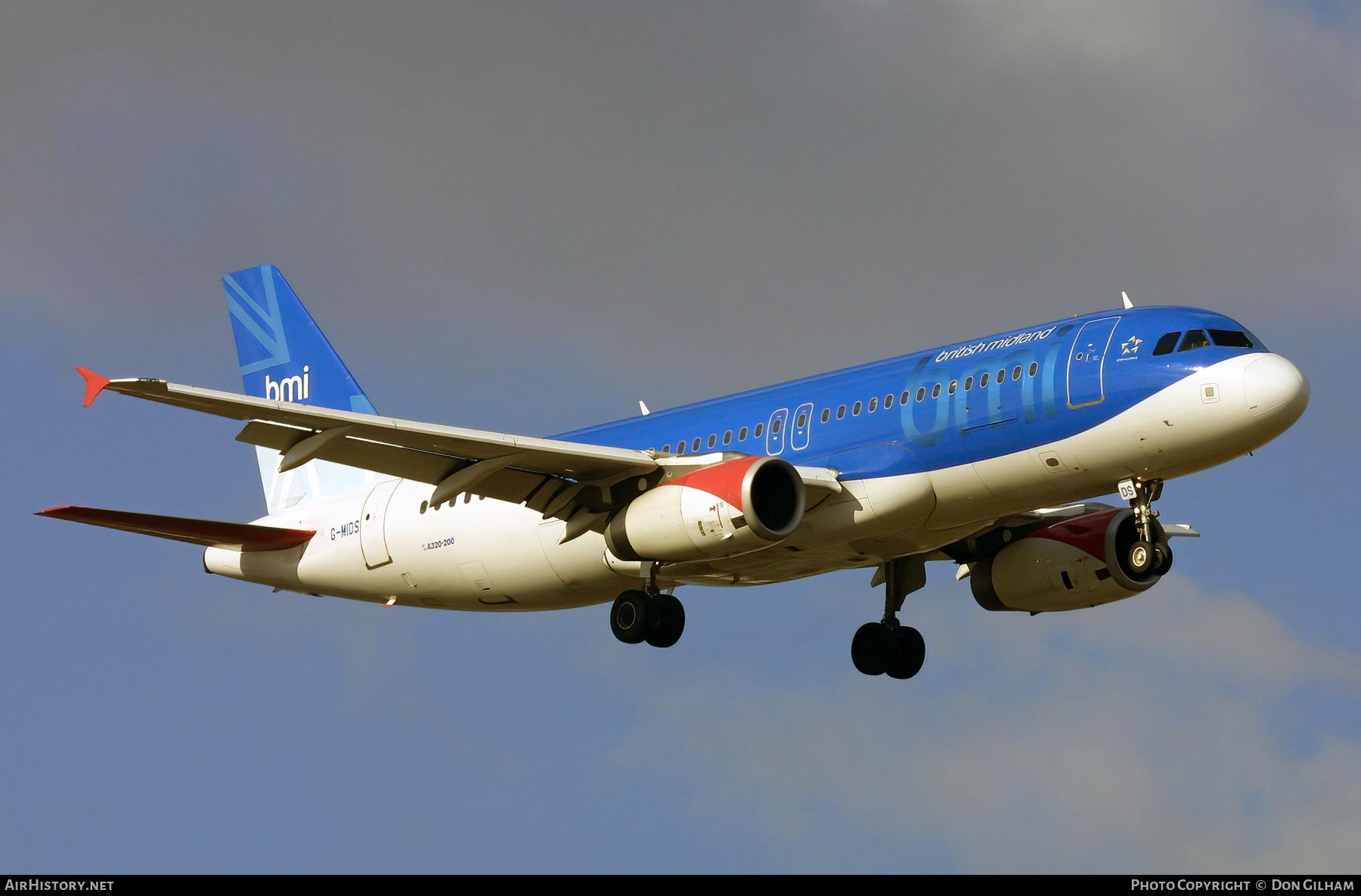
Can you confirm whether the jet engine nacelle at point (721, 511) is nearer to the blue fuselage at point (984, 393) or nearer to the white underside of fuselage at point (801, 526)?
the white underside of fuselage at point (801, 526)

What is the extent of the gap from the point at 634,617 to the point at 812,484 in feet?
15.5

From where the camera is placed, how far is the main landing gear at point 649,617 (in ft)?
109

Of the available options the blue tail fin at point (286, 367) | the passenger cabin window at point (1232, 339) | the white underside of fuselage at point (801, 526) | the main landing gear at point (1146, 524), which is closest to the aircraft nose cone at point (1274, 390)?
the white underside of fuselage at point (801, 526)

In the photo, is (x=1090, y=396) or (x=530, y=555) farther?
(x=530, y=555)

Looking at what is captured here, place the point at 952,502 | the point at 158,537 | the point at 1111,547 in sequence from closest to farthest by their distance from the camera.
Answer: the point at 952,502, the point at 1111,547, the point at 158,537

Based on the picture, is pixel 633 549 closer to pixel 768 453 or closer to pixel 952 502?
pixel 768 453

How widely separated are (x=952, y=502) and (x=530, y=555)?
9.02 metres

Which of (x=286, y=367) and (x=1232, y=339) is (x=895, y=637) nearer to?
(x=1232, y=339)

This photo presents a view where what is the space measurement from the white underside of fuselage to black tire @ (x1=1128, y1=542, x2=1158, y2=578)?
1.18 m

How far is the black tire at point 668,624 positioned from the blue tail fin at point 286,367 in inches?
369

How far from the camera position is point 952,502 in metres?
30.7

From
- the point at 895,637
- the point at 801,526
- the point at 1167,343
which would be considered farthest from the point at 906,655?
the point at 1167,343

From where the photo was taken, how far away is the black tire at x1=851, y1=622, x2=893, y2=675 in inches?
1476
